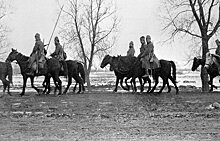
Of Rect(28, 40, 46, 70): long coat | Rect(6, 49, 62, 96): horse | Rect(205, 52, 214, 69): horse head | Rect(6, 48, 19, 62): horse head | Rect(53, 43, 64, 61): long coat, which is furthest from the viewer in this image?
Rect(53, 43, 64, 61): long coat

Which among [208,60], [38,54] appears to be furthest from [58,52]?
[208,60]

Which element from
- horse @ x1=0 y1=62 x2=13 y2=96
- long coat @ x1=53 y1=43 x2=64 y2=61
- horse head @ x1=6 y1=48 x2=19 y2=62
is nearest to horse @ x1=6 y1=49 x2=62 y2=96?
horse head @ x1=6 y1=48 x2=19 y2=62

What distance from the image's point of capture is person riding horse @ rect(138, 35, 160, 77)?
77.9ft

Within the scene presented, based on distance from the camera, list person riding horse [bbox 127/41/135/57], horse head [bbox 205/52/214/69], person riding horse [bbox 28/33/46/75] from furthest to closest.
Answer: person riding horse [bbox 127/41/135/57] < horse head [bbox 205/52/214/69] < person riding horse [bbox 28/33/46/75]

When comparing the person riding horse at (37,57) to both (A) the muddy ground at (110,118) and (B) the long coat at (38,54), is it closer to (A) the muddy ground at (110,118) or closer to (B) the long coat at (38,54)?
(B) the long coat at (38,54)

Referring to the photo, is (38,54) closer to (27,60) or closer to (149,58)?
(27,60)

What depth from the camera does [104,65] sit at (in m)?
26.1

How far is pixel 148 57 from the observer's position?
24.0 m

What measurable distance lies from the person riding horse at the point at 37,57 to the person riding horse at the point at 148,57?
18.6 ft

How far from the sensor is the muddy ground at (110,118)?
11.1 meters

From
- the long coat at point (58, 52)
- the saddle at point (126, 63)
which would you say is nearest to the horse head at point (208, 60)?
the saddle at point (126, 63)

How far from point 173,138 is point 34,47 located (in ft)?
46.3

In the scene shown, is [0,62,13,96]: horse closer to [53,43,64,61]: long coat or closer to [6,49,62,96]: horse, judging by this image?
[6,49,62,96]: horse

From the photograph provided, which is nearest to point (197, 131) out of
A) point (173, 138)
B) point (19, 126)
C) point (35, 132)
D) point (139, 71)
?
point (173, 138)
